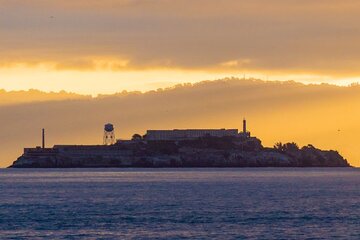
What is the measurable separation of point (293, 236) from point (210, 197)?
195ft

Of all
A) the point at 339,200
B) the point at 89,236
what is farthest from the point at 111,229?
the point at 339,200

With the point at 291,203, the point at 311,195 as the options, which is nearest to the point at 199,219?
the point at 291,203

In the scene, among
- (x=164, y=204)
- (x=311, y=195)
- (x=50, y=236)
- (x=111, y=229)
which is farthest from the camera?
(x=311, y=195)

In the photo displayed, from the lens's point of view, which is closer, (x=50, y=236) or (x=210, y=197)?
(x=50, y=236)

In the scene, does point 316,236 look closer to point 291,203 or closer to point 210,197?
point 291,203

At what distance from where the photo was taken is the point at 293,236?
297 feet

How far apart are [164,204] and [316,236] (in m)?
41.7

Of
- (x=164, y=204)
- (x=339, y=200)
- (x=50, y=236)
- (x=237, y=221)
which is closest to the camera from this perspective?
(x=50, y=236)

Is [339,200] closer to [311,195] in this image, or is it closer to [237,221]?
[311,195]

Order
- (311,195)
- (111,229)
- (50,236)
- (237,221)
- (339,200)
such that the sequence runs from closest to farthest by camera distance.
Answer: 1. (50,236)
2. (111,229)
3. (237,221)
4. (339,200)
5. (311,195)

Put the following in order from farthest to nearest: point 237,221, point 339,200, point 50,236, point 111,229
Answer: point 339,200, point 237,221, point 111,229, point 50,236

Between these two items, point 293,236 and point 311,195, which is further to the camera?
point 311,195

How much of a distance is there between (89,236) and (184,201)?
158 ft

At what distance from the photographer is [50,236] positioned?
297ft
